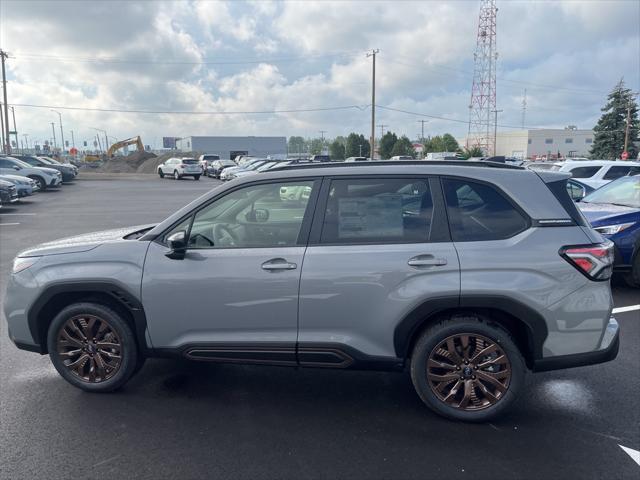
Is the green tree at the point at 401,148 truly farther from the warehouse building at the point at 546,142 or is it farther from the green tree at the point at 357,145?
the warehouse building at the point at 546,142

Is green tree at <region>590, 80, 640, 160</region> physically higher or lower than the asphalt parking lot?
higher

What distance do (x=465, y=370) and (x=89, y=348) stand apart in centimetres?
289

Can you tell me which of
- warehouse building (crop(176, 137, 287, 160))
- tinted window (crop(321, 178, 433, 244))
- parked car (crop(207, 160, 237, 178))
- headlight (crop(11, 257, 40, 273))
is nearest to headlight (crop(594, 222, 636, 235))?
tinted window (crop(321, 178, 433, 244))

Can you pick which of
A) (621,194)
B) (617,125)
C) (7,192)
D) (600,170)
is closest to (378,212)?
(621,194)

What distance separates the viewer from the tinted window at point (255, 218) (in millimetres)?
3631

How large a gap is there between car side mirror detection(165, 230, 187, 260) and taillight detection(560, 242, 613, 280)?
262cm

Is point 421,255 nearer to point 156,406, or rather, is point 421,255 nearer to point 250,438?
point 250,438

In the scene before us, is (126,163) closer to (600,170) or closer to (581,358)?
(600,170)

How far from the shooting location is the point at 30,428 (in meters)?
3.44

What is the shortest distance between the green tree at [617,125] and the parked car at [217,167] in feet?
135

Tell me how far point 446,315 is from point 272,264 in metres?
1.29

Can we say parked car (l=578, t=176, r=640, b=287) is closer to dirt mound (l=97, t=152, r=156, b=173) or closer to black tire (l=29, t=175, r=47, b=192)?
black tire (l=29, t=175, r=47, b=192)

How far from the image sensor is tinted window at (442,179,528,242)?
3.42 metres

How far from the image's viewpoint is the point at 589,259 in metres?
3.31
